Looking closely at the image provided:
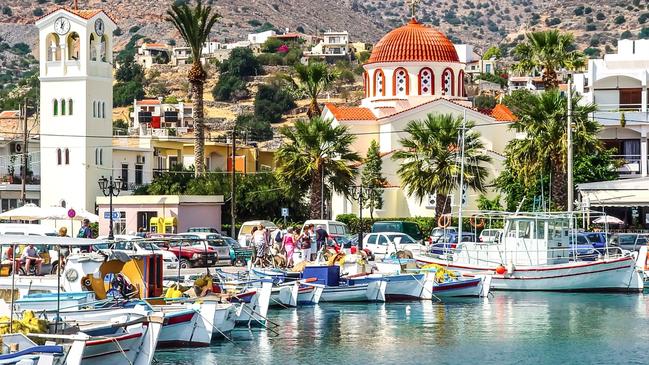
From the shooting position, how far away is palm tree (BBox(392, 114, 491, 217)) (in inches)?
2499

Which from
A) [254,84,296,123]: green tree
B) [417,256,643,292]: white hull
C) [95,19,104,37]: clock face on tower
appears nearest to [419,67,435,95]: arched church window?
[95,19,104,37]: clock face on tower

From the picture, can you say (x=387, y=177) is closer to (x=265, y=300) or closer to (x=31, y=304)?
(x=265, y=300)

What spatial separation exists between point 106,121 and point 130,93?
93.4 metres

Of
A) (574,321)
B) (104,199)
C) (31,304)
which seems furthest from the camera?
(104,199)

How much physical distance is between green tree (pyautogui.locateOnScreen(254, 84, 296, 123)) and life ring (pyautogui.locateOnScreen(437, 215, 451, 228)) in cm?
9059

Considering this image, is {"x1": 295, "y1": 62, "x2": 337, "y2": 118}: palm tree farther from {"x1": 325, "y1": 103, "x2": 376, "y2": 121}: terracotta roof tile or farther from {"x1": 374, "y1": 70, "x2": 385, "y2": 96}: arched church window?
{"x1": 374, "y1": 70, "x2": 385, "y2": 96}: arched church window

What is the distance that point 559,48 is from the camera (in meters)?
69.6

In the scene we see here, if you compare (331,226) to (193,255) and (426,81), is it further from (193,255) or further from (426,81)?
(426,81)

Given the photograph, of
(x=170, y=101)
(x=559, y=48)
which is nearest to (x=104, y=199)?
(x=559, y=48)

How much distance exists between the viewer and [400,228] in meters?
60.5

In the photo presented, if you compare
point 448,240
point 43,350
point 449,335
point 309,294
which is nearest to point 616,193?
point 448,240

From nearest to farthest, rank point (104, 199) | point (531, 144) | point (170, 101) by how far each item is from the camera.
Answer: point (531, 144), point (104, 199), point (170, 101)

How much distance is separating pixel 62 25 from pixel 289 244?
26.8 metres

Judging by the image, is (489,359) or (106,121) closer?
(489,359)
